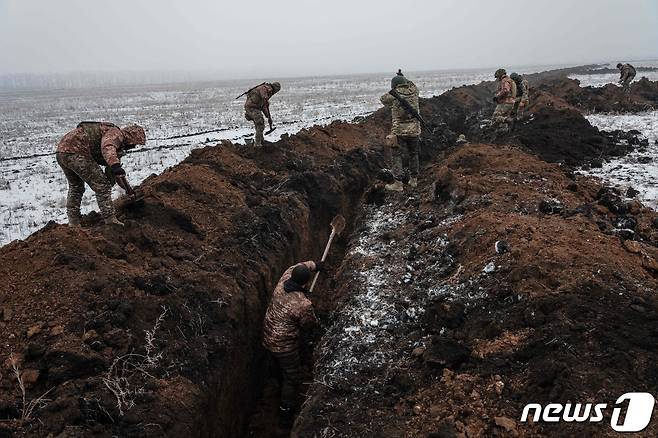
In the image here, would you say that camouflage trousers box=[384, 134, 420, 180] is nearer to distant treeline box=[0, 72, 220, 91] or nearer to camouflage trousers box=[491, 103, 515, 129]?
camouflage trousers box=[491, 103, 515, 129]

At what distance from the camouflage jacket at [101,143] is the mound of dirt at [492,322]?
137 inches

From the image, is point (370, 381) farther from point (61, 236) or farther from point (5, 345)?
point (61, 236)

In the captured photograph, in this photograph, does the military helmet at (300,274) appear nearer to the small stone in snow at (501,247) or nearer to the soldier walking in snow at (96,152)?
the small stone in snow at (501,247)

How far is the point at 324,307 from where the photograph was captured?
259 inches

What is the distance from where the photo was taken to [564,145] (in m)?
11.6

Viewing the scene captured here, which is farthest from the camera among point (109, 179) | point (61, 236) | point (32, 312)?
point (109, 179)

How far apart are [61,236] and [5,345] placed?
1.47 m

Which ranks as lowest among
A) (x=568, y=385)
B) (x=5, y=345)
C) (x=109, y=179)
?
(x=568, y=385)

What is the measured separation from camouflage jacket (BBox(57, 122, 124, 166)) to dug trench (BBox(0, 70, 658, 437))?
37.3 inches

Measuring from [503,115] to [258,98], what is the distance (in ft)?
24.4

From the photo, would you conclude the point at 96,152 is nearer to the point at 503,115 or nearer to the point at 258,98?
the point at 258,98

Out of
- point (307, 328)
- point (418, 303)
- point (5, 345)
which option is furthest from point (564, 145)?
point (5, 345)

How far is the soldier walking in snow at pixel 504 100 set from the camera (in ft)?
40.2

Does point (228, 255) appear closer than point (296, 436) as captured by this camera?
No
